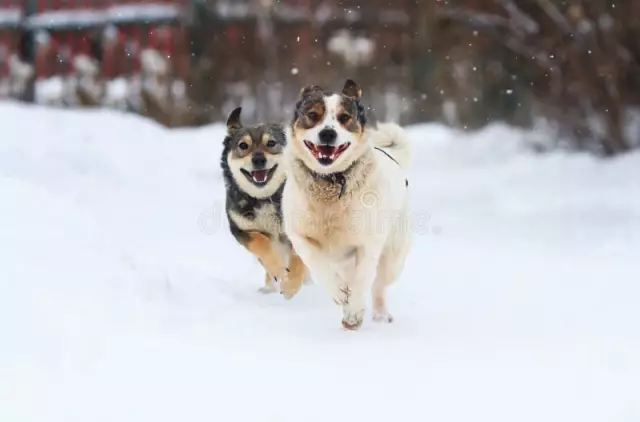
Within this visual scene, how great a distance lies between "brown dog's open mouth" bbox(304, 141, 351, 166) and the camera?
4.52 metres

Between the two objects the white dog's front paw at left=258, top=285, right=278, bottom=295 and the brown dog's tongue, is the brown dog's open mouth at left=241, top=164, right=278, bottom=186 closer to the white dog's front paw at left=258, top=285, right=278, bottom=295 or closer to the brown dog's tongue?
the white dog's front paw at left=258, top=285, right=278, bottom=295

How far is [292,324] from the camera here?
4996 millimetres

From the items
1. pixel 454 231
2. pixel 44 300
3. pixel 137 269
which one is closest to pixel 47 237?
pixel 137 269

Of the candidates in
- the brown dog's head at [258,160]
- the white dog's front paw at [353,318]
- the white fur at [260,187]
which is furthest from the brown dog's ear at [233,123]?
the white dog's front paw at [353,318]

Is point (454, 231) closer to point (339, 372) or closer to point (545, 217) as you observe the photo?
point (545, 217)

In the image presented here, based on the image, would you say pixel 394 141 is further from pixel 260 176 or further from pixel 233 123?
pixel 233 123

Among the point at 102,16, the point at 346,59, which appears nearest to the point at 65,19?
the point at 102,16

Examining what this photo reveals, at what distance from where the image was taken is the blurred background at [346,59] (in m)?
11.8

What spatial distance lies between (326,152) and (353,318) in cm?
98

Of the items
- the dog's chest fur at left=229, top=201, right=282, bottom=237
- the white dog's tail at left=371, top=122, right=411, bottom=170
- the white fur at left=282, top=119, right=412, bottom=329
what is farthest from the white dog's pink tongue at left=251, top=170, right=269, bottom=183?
the white fur at left=282, top=119, right=412, bottom=329

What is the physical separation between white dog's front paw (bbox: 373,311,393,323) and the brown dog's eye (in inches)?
50.8

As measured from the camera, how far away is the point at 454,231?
32.4ft

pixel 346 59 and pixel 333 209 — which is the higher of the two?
pixel 346 59

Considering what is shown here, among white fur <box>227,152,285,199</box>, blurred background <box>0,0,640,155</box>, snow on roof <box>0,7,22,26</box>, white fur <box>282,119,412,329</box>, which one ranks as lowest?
white fur <box>282,119,412,329</box>
